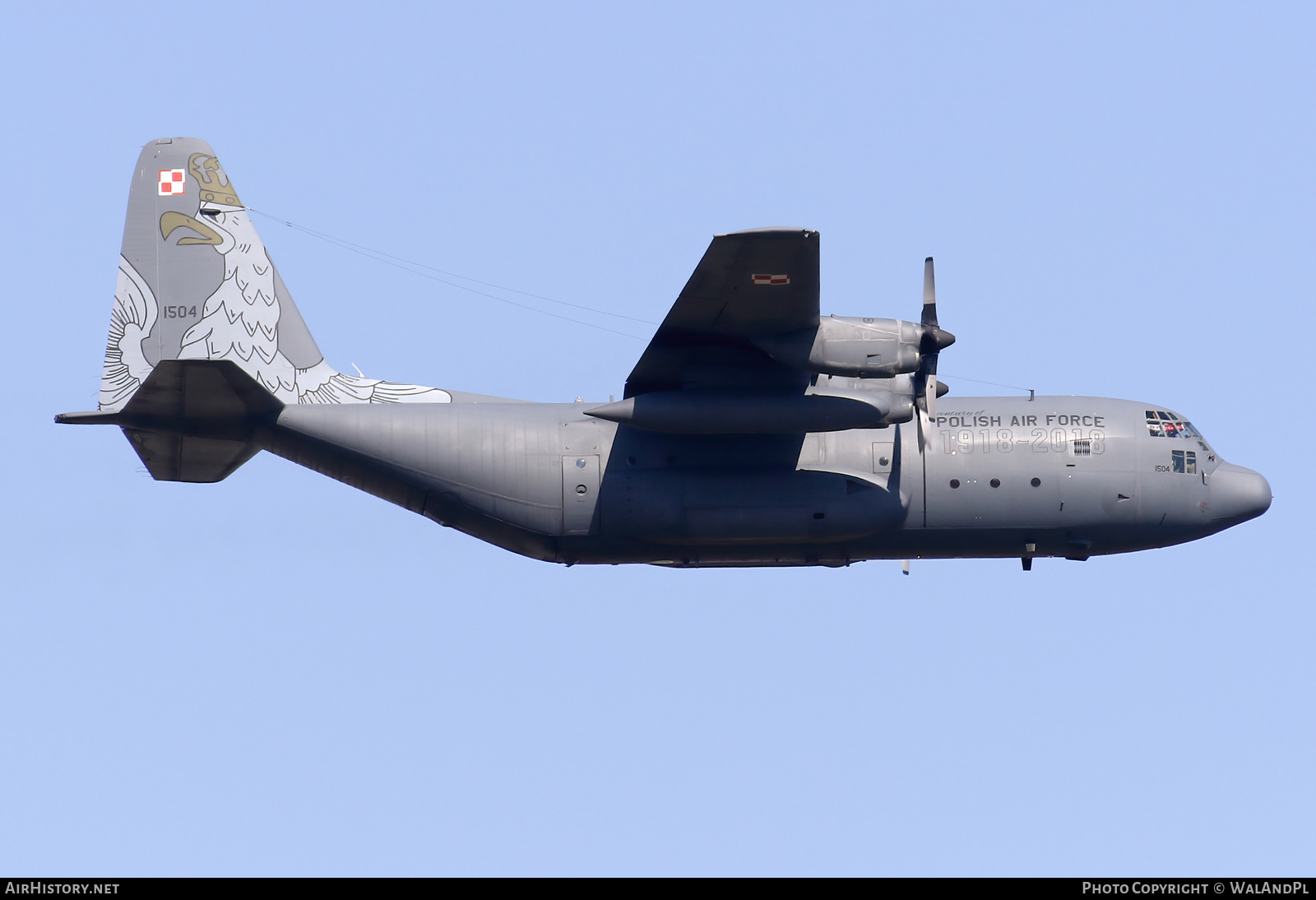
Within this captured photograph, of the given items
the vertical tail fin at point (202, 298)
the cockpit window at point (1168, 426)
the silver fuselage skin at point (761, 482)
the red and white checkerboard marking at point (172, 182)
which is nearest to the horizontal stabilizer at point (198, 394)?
the vertical tail fin at point (202, 298)

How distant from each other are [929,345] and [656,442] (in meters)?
3.72

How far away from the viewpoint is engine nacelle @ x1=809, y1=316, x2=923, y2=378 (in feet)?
64.6

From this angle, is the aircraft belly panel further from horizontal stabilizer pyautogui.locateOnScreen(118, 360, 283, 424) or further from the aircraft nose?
horizontal stabilizer pyautogui.locateOnScreen(118, 360, 283, 424)

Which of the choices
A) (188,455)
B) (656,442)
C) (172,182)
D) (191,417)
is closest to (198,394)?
(191,417)

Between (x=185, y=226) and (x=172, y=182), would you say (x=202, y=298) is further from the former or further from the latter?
(x=172, y=182)

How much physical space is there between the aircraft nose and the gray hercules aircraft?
25mm

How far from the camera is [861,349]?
1969 cm

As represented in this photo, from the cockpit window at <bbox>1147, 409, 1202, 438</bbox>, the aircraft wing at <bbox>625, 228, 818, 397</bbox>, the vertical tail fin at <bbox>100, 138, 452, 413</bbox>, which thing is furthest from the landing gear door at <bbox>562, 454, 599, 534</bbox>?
the cockpit window at <bbox>1147, 409, 1202, 438</bbox>

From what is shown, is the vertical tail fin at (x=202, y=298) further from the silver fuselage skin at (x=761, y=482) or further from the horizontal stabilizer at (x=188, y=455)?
the silver fuselage skin at (x=761, y=482)

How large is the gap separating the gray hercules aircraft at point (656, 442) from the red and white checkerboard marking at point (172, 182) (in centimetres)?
2

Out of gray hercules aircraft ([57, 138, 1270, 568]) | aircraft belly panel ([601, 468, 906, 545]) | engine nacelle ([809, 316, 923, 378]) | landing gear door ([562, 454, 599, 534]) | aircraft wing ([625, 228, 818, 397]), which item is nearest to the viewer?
aircraft wing ([625, 228, 818, 397])
